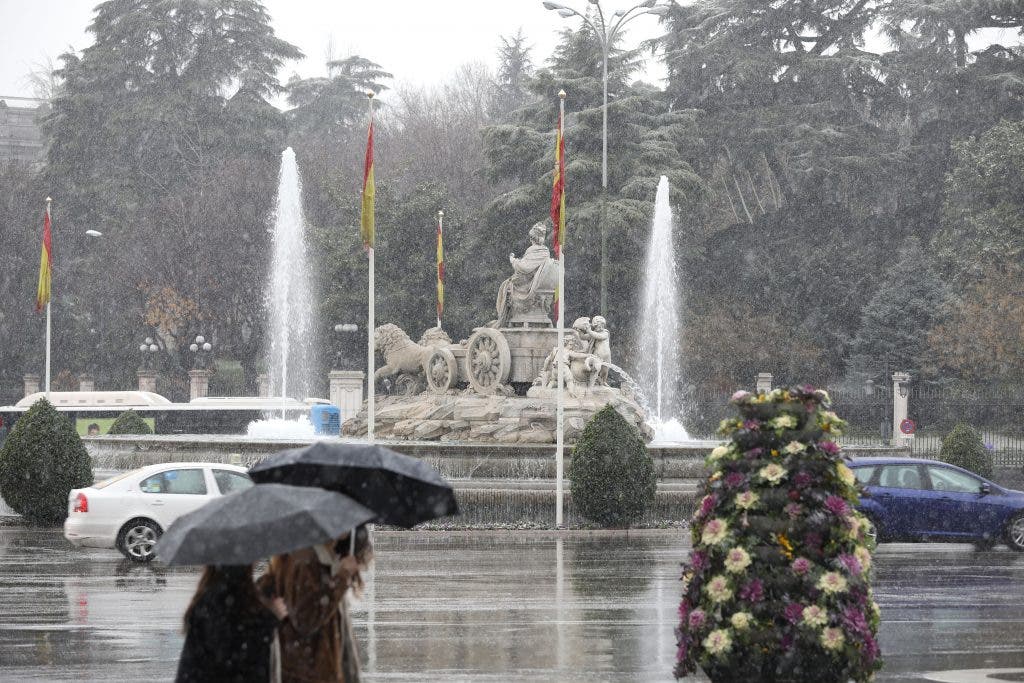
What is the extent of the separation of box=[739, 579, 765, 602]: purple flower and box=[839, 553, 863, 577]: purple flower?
503 mm

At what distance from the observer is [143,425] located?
3894 centimetres

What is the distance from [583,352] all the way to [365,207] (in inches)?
225

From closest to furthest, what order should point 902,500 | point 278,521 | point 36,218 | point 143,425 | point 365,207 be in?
1. point 278,521
2. point 902,500
3. point 365,207
4. point 143,425
5. point 36,218

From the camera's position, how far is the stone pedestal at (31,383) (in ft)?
212

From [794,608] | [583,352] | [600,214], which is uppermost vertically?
[600,214]

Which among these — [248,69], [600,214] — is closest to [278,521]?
[600,214]

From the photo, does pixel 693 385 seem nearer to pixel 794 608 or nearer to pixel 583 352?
pixel 583 352

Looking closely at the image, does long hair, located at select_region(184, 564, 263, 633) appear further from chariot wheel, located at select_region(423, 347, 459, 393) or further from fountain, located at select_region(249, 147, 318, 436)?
fountain, located at select_region(249, 147, 318, 436)

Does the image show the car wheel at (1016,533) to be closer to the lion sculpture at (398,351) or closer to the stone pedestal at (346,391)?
the lion sculpture at (398,351)

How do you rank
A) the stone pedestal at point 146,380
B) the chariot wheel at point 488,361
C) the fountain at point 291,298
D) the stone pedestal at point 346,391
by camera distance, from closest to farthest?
the chariot wheel at point 488,361, the stone pedestal at point 346,391, the fountain at point 291,298, the stone pedestal at point 146,380

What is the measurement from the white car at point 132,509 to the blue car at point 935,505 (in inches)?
342

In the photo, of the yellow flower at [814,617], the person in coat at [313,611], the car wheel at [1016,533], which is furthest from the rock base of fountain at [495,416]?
the person in coat at [313,611]

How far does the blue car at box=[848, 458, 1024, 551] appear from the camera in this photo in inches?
827

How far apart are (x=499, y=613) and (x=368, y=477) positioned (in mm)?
7309
